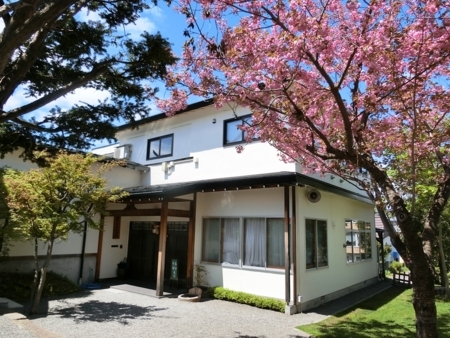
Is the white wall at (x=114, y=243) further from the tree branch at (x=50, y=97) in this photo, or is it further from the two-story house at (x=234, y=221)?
the tree branch at (x=50, y=97)

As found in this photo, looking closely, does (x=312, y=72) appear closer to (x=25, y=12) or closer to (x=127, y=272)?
(x=25, y=12)

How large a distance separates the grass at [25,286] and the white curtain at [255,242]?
19.0ft

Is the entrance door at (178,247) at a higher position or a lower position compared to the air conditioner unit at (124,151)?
lower

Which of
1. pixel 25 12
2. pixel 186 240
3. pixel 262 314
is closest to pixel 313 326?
pixel 262 314

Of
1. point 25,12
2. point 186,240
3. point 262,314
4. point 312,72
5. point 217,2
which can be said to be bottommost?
point 262,314

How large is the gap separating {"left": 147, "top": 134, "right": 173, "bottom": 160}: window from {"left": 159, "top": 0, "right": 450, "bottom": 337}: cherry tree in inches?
331

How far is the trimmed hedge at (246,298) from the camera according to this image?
28.6 feet

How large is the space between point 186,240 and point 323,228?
16.0ft

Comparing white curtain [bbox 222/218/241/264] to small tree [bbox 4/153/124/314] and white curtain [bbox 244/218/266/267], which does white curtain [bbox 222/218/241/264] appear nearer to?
white curtain [bbox 244/218/266/267]

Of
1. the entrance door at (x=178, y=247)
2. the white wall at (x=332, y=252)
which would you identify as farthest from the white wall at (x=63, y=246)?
the white wall at (x=332, y=252)

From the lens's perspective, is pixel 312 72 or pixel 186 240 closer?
pixel 312 72

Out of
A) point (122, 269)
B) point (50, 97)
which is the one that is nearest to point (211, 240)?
point (122, 269)

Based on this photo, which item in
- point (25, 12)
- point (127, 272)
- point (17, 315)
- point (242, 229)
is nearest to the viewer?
point (25, 12)

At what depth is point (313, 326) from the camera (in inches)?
290
